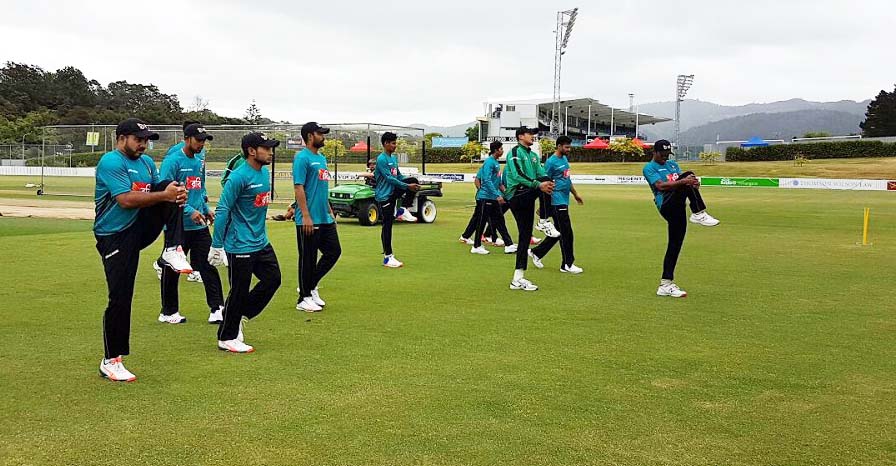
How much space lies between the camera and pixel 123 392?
5434mm

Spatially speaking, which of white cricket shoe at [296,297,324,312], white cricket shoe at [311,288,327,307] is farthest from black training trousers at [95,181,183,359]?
white cricket shoe at [311,288,327,307]

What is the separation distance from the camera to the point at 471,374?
5.96 m

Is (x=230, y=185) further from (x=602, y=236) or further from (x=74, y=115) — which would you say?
(x=74, y=115)

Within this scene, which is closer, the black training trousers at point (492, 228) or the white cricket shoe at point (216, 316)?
the white cricket shoe at point (216, 316)

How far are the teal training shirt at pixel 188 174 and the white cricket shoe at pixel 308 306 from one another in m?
1.30

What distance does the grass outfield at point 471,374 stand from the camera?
4.46m

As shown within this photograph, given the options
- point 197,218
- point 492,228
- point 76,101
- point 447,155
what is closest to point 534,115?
point 447,155

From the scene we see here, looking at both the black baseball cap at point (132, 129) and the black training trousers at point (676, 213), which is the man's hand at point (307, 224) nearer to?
the black baseball cap at point (132, 129)

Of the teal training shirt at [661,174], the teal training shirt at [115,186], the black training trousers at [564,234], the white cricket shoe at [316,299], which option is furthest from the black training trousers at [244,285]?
the black training trousers at [564,234]

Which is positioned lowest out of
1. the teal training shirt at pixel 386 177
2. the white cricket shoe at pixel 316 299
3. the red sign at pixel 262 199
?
the white cricket shoe at pixel 316 299

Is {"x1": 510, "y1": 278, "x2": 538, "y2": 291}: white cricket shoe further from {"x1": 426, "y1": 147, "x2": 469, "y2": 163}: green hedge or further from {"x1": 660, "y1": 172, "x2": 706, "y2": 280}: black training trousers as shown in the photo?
{"x1": 426, "y1": 147, "x2": 469, "y2": 163}: green hedge

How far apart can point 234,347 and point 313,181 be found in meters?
2.54

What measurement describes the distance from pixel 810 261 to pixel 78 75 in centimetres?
10710

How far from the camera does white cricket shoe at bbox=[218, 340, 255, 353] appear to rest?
6.56m
